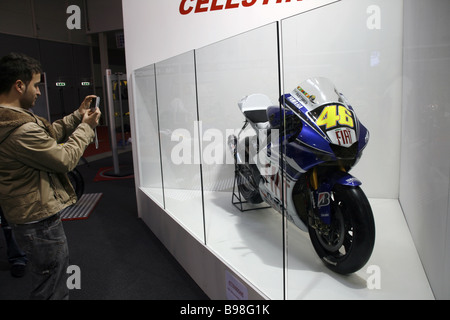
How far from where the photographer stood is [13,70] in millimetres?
1429

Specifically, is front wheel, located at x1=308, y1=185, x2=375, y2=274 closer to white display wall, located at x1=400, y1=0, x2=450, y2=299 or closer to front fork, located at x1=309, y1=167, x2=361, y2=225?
front fork, located at x1=309, y1=167, x2=361, y2=225

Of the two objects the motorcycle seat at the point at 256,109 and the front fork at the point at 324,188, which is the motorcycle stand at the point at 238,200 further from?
the front fork at the point at 324,188

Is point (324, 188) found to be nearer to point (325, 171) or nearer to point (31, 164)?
point (325, 171)

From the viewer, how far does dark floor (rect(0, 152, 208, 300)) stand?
2201 millimetres

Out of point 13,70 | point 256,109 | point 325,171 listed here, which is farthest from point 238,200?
point 13,70

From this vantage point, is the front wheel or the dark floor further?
the dark floor

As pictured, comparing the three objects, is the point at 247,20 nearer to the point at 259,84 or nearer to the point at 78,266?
the point at 259,84

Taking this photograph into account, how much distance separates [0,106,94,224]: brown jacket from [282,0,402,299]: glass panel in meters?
1.02

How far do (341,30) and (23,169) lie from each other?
1484 millimetres

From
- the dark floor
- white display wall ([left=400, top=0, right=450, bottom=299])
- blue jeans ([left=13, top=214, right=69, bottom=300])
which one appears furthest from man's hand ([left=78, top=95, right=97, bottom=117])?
white display wall ([left=400, top=0, right=450, bottom=299])

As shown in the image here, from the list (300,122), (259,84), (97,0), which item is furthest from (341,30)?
(97,0)

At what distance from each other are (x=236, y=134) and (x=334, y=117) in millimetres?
1154

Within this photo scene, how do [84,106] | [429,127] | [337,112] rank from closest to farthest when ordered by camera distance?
[429,127], [337,112], [84,106]

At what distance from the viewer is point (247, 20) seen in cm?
283
